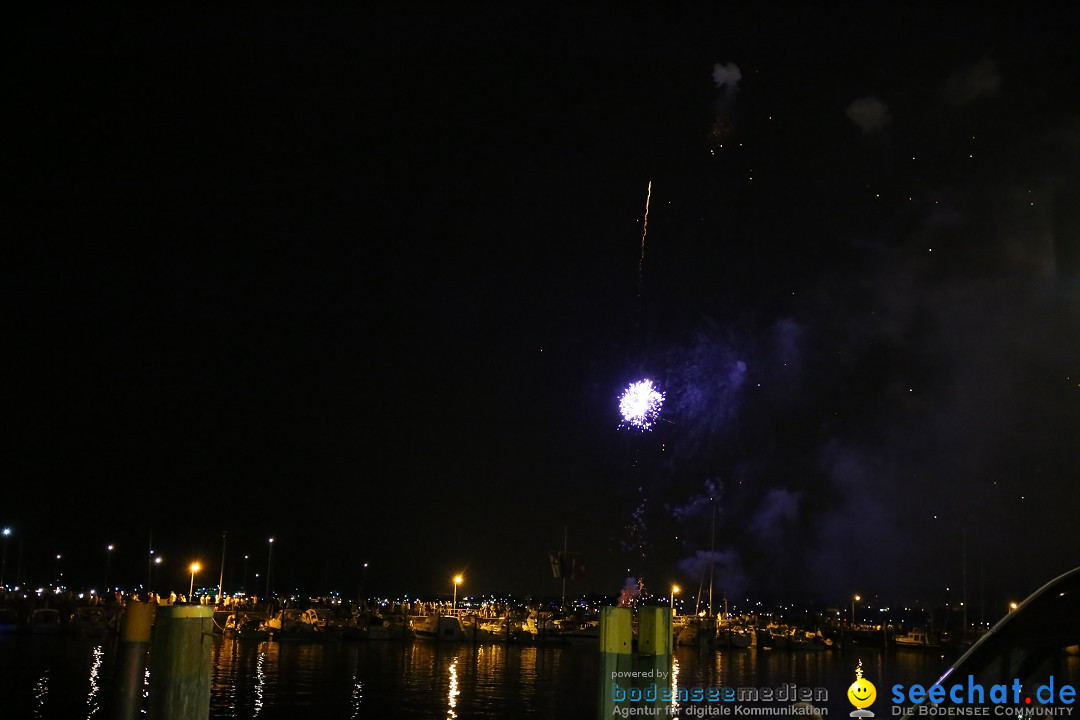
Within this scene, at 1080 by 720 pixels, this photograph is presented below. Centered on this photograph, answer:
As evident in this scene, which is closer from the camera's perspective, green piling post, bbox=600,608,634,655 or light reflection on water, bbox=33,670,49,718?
green piling post, bbox=600,608,634,655

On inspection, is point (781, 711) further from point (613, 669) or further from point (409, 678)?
point (409, 678)

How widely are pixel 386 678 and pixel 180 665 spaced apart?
34.0 m

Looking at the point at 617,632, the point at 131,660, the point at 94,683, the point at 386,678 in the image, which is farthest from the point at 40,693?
the point at 617,632

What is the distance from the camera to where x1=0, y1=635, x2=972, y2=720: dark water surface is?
3045 cm

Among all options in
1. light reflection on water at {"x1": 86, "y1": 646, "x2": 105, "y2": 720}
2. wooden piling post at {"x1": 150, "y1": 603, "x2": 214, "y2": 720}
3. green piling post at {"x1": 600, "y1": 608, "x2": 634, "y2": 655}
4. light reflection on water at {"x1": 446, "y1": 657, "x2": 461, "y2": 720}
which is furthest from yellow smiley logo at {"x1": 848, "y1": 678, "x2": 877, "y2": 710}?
light reflection on water at {"x1": 86, "y1": 646, "x2": 105, "y2": 720}

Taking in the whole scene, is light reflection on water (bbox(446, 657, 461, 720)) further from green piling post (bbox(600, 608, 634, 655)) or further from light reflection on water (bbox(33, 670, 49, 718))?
green piling post (bbox(600, 608, 634, 655))

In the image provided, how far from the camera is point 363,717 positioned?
95.9 ft

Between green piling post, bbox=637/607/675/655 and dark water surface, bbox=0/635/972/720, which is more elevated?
green piling post, bbox=637/607/675/655

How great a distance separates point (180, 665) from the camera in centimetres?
1047

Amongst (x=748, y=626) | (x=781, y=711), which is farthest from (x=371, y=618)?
(x=781, y=711)

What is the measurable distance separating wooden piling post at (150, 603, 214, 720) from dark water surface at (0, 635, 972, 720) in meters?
5.00

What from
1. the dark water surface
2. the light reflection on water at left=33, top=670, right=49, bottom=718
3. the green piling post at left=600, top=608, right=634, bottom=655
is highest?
the green piling post at left=600, top=608, right=634, bottom=655

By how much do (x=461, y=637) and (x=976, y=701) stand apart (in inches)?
2902

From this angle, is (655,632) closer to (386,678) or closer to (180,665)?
(180,665)
